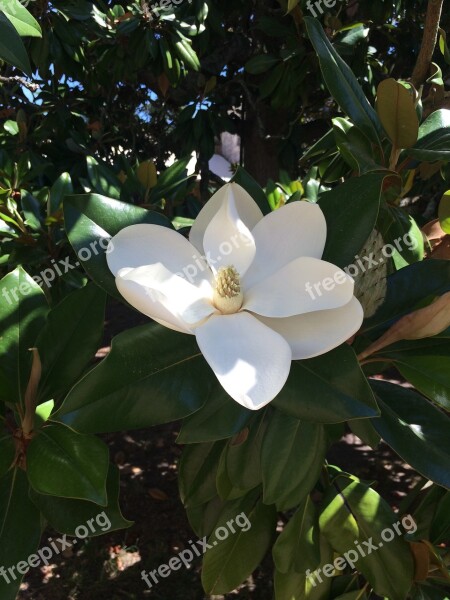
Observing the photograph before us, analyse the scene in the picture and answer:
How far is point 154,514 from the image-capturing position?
2449mm

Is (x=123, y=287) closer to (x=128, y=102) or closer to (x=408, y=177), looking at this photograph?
(x=408, y=177)

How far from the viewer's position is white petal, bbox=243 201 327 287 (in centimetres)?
73

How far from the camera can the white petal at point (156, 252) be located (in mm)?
712

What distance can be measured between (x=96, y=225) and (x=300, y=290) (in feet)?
1.03

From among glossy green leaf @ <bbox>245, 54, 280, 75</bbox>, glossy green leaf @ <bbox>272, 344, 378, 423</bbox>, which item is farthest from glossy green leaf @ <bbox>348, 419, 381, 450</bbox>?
glossy green leaf @ <bbox>245, 54, 280, 75</bbox>

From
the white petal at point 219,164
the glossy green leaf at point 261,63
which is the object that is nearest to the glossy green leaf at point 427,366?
the glossy green leaf at point 261,63

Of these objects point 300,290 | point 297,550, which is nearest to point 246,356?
point 300,290

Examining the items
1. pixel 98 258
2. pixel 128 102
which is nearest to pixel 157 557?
pixel 98 258

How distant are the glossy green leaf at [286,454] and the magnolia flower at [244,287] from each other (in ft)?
0.75

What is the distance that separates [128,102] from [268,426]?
299cm

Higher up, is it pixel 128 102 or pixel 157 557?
pixel 128 102

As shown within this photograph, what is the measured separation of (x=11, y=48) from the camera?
85cm

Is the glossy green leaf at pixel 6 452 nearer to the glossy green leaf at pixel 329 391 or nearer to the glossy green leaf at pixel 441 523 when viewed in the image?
the glossy green leaf at pixel 329 391

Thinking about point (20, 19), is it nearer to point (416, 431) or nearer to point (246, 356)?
point (246, 356)
